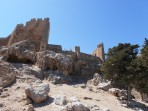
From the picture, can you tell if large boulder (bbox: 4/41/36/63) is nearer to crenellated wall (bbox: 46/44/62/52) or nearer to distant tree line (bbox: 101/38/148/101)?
crenellated wall (bbox: 46/44/62/52)

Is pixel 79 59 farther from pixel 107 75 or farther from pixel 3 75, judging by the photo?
pixel 3 75

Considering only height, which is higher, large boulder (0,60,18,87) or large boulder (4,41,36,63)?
large boulder (4,41,36,63)

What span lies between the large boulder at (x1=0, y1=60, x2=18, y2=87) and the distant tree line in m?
9.61

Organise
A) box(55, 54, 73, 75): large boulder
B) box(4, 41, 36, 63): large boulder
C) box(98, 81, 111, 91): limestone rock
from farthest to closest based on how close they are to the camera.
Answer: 1. box(4, 41, 36, 63): large boulder
2. box(55, 54, 73, 75): large boulder
3. box(98, 81, 111, 91): limestone rock

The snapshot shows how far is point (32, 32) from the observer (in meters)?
35.2

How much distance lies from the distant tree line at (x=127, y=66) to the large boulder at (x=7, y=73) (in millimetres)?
9609

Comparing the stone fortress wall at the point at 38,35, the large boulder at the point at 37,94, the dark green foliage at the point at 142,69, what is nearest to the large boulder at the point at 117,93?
the dark green foliage at the point at 142,69

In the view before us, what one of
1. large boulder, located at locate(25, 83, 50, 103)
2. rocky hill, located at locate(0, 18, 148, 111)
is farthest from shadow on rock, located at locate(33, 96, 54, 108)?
large boulder, located at locate(25, 83, 50, 103)

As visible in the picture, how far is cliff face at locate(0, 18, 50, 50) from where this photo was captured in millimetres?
34625

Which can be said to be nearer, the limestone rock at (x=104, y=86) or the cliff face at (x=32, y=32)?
the limestone rock at (x=104, y=86)

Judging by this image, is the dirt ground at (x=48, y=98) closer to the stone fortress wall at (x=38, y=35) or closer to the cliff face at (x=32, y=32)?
the stone fortress wall at (x=38, y=35)

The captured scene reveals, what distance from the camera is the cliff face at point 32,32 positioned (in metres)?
34.6

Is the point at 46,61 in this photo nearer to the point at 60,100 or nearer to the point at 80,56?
the point at 80,56

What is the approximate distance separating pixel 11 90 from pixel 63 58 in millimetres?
9569
